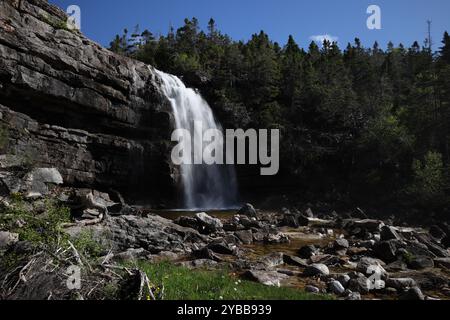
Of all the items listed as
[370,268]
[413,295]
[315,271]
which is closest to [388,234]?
[370,268]

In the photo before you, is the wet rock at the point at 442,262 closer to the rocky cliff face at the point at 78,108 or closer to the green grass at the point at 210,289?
the green grass at the point at 210,289

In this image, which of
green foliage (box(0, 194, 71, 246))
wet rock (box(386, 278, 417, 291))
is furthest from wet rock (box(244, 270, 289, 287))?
green foliage (box(0, 194, 71, 246))

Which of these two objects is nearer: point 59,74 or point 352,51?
point 59,74

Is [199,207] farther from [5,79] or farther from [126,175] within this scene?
[5,79]

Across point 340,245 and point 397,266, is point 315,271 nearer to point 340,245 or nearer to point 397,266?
point 397,266

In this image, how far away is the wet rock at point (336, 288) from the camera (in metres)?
10.2

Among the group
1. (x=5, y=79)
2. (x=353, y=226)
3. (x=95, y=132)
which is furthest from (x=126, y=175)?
(x=353, y=226)

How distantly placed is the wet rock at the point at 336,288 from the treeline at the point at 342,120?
30.0m

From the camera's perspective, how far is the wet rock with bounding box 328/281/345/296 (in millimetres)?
10219

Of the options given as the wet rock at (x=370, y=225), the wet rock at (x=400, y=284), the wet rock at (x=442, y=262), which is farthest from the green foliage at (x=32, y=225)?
the wet rock at (x=370, y=225)

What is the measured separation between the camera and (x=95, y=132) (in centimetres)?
3694

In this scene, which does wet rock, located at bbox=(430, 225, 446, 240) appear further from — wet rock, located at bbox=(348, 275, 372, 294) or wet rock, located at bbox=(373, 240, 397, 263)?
wet rock, located at bbox=(348, 275, 372, 294)
